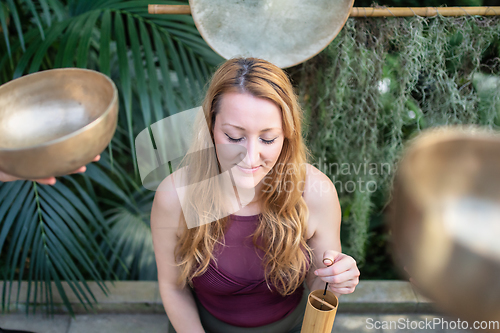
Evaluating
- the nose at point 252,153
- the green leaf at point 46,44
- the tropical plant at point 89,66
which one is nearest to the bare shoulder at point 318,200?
the nose at point 252,153

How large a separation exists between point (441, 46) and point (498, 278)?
60.3 inches

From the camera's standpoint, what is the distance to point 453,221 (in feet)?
0.86

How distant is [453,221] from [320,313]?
570 mm

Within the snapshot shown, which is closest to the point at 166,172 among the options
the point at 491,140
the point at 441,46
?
the point at 441,46

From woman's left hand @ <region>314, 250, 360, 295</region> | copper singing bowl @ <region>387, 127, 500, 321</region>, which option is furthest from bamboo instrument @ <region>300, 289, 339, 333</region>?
copper singing bowl @ <region>387, 127, 500, 321</region>

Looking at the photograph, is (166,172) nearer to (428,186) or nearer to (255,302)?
(255,302)

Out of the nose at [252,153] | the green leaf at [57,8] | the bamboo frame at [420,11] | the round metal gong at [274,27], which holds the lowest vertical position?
the nose at [252,153]

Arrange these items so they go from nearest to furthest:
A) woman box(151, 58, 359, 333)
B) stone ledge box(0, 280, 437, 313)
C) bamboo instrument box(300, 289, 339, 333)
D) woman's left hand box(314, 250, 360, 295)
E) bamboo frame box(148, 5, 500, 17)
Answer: bamboo instrument box(300, 289, 339, 333), woman's left hand box(314, 250, 360, 295), woman box(151, 58, 359, 333), bamboo frame box(148, 5, 500, 17), stone ledge box(0, 280, 437, 313)

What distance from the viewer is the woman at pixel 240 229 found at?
112cm

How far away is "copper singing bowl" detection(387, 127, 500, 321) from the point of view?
0.25 meters

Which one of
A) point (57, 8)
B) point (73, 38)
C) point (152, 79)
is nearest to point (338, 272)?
point (152, 79)

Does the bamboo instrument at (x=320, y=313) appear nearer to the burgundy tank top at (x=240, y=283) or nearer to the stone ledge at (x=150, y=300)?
the burgundy tank top at (x=240, y=283)

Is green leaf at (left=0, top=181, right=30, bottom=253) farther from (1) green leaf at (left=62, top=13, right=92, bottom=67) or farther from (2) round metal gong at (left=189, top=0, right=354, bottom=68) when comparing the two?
(2) round metal gong at (left=189, top=0, right=354, bottom=68)

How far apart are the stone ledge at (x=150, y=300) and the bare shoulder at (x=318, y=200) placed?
2.71 feet
